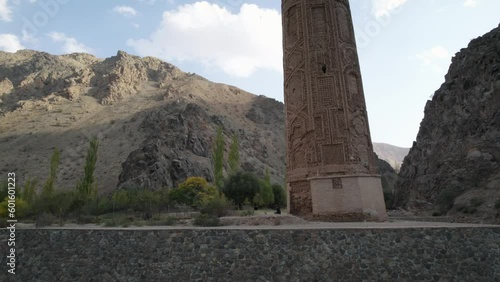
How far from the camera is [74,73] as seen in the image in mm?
69688

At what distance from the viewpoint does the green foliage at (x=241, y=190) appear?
30.0 meters

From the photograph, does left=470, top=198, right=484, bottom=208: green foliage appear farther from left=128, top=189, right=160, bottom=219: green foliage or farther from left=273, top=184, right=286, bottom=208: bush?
left=128, top=189, right=160, bottom=219: green foliage

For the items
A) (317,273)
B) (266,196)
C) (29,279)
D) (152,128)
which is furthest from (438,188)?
(152,128)

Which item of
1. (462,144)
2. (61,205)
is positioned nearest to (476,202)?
(462,144)

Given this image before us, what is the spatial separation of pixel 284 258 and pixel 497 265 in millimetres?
4812

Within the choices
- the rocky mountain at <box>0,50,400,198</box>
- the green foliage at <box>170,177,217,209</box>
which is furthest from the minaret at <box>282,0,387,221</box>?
the rocky mountain at <box>0,50,400,198</box>

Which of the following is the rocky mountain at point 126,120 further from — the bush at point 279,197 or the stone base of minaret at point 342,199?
the stone base of minaret at point 342,199

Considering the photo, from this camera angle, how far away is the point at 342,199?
40.9 feet

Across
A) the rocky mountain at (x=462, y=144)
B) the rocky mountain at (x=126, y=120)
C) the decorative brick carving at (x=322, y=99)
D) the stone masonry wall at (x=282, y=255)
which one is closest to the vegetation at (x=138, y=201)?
the stone masonry wall at (x=282, y=255)

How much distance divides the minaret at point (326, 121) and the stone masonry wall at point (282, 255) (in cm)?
484

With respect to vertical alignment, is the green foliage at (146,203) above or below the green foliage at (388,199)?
above

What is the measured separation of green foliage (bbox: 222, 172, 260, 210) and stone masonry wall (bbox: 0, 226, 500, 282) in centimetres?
2123

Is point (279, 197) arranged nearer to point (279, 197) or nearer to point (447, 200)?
point (279, 197)

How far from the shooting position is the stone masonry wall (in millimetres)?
7164
